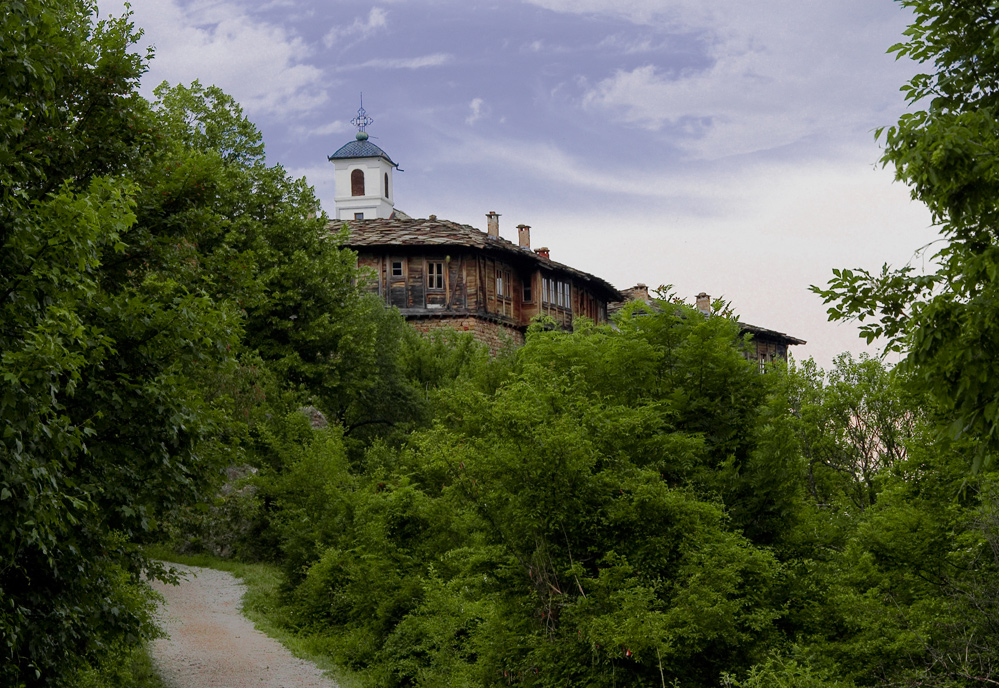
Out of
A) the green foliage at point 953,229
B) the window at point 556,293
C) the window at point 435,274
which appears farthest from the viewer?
the window at point 556,293

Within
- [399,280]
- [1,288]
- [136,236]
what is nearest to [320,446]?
[136,236]

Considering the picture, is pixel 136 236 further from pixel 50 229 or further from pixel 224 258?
pixel 50 229

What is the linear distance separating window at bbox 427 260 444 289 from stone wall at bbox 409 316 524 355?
4.80 feet

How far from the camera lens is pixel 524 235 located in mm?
56438

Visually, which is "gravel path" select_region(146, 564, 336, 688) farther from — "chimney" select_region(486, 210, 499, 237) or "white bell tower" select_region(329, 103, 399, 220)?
"white bell tower" select_region(329, 103, 399, 220)

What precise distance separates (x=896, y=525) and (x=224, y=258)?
11.2m

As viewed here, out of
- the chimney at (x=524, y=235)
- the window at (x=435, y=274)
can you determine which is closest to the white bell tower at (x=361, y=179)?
the chimney at (x=524, y=235)

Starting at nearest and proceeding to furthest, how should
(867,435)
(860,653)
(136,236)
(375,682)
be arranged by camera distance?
(860,653)
(136,236)
(375,682)
(867,435)

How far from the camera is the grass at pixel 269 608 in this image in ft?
58.3

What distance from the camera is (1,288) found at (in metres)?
8.95

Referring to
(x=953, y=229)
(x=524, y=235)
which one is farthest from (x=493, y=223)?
(x=953, y=229)

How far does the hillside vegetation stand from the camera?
28.4ft

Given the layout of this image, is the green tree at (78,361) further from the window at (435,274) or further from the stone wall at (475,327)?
the window at (435,274)

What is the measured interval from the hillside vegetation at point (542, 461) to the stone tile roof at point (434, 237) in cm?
2572
